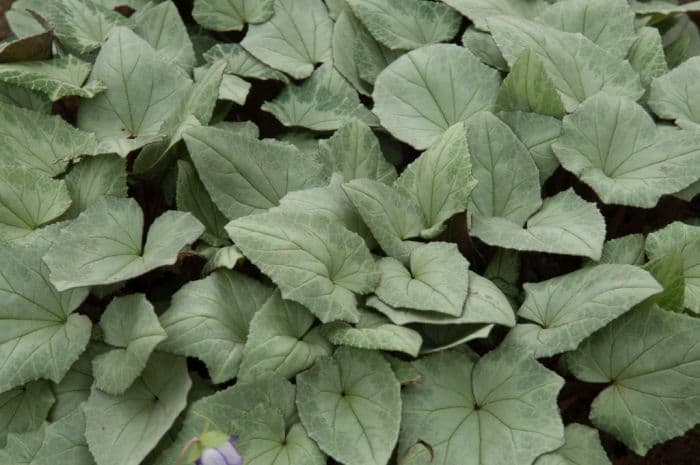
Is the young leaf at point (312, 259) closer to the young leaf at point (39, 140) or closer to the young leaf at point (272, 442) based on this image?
the young leaf at point (272, 442)

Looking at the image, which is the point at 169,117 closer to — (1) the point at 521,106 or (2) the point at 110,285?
(2) the point at 110,285

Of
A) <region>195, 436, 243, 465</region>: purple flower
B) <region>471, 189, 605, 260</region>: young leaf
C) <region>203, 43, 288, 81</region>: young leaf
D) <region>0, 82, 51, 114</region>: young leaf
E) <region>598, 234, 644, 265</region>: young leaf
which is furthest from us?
<region>203, 43, 288, 81</region>: young leaf

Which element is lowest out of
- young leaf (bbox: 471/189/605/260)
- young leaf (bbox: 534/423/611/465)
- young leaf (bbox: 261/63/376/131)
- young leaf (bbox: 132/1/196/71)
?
young leaf (bbox: 534/423/611/465)

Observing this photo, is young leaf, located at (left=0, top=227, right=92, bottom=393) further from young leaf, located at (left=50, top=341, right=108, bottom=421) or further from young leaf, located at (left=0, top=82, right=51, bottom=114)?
young leaf, located at (left=0, top=82, right=51, bottom=114)

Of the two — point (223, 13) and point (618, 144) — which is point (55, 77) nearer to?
point (223, 13)

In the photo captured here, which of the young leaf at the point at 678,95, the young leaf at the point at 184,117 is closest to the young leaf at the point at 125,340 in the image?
the young leaf at the point at 184,117

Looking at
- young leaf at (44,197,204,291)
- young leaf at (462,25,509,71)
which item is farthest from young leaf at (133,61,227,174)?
young leaf at (462,25,509,71)
